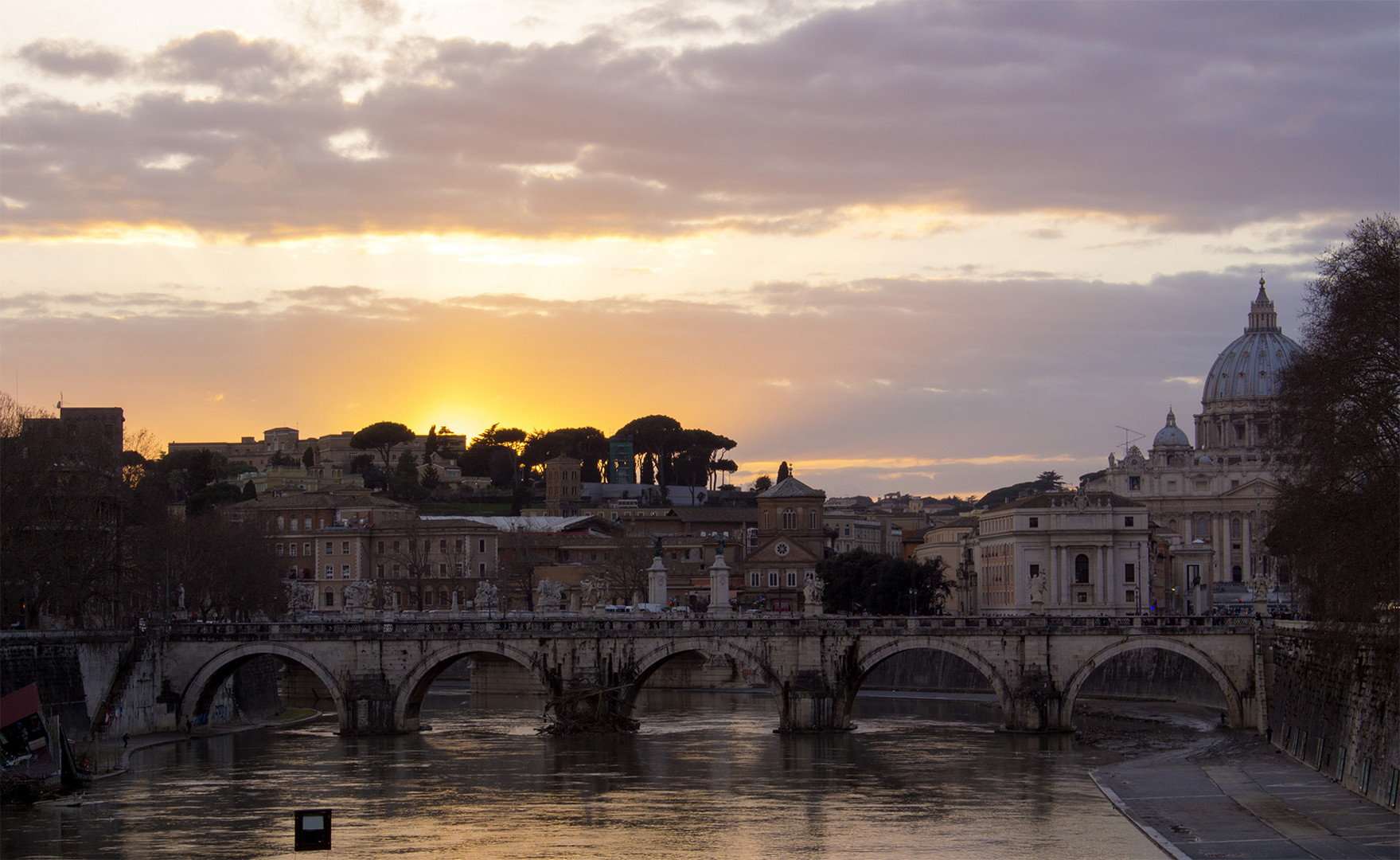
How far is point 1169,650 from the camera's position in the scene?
5641 centimetres

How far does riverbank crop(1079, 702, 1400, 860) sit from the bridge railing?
11.8ft

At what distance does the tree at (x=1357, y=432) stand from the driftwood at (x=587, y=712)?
28.1 metres

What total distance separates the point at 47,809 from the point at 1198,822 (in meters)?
26.5

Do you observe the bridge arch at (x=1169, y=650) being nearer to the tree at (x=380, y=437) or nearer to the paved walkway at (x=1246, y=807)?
the paved walkway at (x=1246, y=807)

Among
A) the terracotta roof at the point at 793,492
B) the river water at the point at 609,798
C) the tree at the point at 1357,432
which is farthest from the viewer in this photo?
the terracotta roof at the point at 793,492

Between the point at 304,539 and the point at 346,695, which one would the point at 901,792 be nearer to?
the point at 346,695

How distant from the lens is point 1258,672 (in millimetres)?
56031

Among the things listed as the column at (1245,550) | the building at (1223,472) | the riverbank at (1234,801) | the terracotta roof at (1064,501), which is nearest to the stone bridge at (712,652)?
the riverbank at (1234,801)

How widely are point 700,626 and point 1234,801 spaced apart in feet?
76.5

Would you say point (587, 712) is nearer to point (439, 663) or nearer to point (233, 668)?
point (439, 663)

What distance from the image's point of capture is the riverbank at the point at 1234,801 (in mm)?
33812

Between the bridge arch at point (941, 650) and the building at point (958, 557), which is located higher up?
the building at point (958, 557)

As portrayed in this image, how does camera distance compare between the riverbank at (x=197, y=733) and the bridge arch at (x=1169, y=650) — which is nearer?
the riverbank at (x=197, y=733)

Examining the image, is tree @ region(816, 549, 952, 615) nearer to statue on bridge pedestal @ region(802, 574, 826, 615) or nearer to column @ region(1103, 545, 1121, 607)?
column @ region(1103, 545, 1121, 607)
